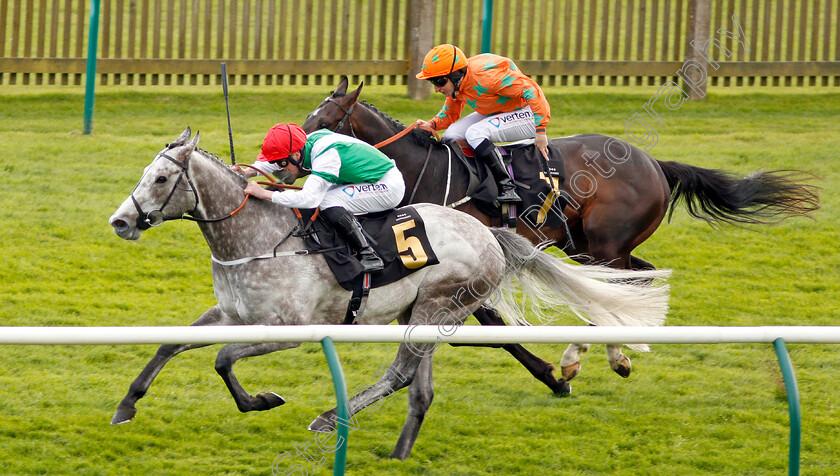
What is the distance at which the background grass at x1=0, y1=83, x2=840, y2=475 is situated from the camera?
14.5 ft

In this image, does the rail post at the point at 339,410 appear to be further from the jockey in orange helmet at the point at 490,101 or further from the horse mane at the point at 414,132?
the horse mane at the point at 414,132

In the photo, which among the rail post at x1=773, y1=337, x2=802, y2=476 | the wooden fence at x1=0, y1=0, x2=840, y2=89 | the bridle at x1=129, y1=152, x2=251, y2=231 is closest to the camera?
the rail post at x1=773, y1=337, x2=802, y2=476

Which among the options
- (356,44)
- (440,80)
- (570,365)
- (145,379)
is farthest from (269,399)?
(356,44)

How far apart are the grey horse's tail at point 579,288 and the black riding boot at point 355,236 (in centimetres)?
63

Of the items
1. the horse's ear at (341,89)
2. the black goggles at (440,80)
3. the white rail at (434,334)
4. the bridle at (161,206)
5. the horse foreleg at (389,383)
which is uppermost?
the black goggles at (440,80)

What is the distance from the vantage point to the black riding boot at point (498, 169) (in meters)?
5.39

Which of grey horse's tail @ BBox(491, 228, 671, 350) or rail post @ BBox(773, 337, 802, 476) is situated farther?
grey horse's tail @ BBox(491, 228, 671, 350)

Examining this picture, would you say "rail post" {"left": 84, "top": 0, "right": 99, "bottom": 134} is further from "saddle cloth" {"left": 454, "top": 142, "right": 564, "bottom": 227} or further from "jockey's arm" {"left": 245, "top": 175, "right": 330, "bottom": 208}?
"jockey's arm" {"left": 245, "top": 175, "right": 330, "bottom": 208}

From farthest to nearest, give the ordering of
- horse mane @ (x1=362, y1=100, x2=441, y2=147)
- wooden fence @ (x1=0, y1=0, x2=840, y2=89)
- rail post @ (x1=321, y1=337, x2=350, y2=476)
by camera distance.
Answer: wooden fence @ (x1=0, y1=0, x2=840, y2=89) → horse mane @ (x1=362, y1=100, x2=441, y2=147) → rail post @ (x1=321, y1=337, x2=350, y2=476)

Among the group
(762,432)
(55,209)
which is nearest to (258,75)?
(55,209)

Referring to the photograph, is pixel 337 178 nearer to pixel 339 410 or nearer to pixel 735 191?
pixel 339 410

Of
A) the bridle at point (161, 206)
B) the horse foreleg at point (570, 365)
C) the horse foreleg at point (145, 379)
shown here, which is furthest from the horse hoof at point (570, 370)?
the bridle at point (161, 206)

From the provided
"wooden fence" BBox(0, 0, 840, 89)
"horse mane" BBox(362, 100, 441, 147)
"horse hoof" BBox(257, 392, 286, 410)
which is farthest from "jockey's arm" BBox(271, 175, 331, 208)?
"wooden fence" BBox(0, 0, 840, 89)

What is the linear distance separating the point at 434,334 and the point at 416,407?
5.09ft
